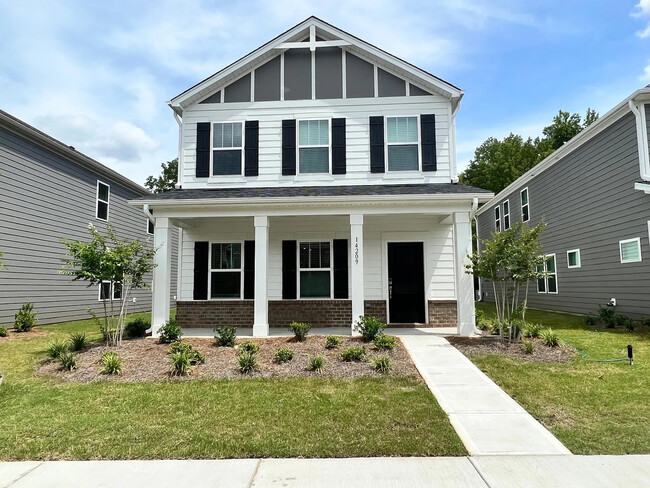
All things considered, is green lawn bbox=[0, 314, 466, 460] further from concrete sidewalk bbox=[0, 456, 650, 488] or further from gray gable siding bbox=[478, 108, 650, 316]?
gray gable siding bbox=[478, 108, 650, 316]

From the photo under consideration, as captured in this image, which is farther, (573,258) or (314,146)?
(573,258)

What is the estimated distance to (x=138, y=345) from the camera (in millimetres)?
8180

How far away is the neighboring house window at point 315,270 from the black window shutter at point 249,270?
1.27m

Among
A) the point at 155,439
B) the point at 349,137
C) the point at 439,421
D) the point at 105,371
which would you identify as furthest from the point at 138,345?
the point at 349,137

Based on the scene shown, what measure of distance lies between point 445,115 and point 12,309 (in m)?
12.6

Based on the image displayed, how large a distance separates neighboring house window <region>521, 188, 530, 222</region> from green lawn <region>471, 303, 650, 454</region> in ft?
32.2

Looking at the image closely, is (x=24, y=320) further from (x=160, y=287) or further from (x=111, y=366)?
(x=111, y=366)

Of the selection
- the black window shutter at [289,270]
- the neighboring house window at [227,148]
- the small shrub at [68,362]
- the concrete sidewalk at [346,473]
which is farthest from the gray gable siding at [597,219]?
the small shrub at [68,362]

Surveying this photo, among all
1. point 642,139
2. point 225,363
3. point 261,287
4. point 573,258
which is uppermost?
point 642,139

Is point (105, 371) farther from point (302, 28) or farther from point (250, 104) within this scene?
point (302, 28)

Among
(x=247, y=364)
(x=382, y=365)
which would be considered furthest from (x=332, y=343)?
(x=247, y=364)

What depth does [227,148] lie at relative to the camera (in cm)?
1100

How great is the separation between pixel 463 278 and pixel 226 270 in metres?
5.98

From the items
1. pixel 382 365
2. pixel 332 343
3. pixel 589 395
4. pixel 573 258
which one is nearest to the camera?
pixel 589 395
